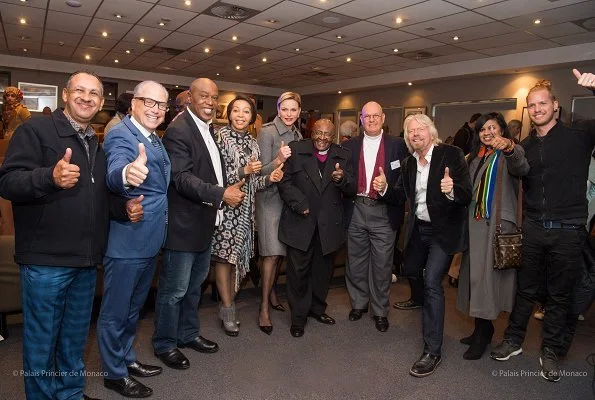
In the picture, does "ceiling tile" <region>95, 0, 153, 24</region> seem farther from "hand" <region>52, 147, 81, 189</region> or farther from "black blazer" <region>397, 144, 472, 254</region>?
Result: "hand" <region>52, 147, 81, 189</region>

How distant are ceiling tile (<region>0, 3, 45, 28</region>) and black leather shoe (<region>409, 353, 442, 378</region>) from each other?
27.2ft

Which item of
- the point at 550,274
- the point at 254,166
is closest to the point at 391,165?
the point at 254,166

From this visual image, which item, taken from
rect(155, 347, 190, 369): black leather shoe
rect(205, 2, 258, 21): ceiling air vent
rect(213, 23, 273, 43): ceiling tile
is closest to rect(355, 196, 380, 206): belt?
rect(155, 347, 190, 369): black leather shoe

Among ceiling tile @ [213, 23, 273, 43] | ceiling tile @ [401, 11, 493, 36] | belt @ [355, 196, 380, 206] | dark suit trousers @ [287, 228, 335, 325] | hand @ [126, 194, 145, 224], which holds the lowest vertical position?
dark suit trousers @ [287, 228, 335, 325]

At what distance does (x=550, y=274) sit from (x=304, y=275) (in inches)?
66.5

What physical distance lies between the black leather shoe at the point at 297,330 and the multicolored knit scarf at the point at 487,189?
153 centimetres

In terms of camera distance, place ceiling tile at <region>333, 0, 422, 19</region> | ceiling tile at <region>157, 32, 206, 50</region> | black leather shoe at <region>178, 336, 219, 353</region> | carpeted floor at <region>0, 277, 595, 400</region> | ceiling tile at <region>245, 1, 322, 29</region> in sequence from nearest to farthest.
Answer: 1. carpeted floor at <region>0, 277, 595, 400</region>
2. black leather shoe at <region>178, 336, 219, 353</region>
3. ceiling tile at <region>333, 0, 422, 19</region>
4. ceiling tile at <region>245, 1, 322, 29</region>
5. ceiling tile at <region>157, 32, 206, 50</region>

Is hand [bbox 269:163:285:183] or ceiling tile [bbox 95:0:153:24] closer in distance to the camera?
hand [bbox 269:163:285:183]

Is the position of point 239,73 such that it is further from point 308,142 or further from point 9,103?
point 308,142

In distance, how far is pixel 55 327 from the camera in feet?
6.27

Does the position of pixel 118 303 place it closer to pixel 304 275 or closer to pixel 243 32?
pixel 304 275

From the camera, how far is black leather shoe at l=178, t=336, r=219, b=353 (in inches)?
116

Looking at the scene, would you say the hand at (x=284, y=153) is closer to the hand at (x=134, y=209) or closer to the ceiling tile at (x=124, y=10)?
the hand at (x=134, y=209)

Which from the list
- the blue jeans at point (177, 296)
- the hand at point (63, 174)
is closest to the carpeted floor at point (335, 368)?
the blue jeans at point (177, 296)
